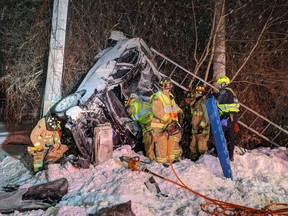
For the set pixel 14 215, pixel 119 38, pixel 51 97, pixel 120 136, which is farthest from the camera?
pixel 119 38

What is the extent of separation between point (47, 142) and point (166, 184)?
280cm

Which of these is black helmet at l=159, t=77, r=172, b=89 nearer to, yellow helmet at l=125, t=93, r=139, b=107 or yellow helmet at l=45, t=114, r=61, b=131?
yellow helmet at l=125, t=93, r=139, b=107

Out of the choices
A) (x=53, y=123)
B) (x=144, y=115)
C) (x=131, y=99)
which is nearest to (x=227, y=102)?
(x=144, y=115)

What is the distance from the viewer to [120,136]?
22.4 feet

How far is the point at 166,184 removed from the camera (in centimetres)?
539

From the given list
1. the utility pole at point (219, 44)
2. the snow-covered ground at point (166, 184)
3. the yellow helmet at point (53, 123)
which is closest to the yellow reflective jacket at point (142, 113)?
the snow-covered ground at point (166, 184)

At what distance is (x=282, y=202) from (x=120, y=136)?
3345mm

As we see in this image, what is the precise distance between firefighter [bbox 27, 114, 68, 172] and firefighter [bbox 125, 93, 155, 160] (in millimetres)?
1557

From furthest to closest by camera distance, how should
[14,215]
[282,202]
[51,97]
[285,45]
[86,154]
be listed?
1. [285,45]
2. [51,97]
3. [86,154]
4. [282,202]
5. [14,215]

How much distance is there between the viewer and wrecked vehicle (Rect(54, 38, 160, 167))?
20.5 ft

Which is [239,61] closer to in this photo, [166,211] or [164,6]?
[164,6]

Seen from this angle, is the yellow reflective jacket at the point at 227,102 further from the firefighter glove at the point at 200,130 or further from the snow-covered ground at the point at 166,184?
the snow-covered ground at the point at 166,184

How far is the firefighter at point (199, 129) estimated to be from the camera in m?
6.93

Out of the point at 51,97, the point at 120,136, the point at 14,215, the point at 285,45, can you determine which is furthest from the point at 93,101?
the point at 285,45
